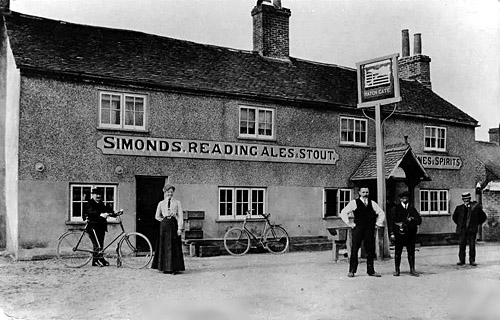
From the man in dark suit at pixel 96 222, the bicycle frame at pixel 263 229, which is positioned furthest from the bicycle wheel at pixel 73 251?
the bicycle frame at pixel 263 229

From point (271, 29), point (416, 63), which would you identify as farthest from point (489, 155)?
point (271, 29)

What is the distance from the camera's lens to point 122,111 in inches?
631

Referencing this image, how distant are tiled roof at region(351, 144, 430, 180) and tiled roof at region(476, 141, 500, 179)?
9592 mm

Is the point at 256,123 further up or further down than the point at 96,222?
further up

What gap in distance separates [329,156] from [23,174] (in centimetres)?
1058

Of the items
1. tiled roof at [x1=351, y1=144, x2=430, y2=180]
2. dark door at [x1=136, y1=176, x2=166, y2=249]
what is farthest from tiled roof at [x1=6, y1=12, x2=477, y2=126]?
dark door at [x1=136, y1=176, x2=166, y2=249]

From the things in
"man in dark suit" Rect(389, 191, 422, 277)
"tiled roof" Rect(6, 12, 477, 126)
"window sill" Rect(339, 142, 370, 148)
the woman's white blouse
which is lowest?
"man in dark suit" Rect(389, 191, 422, 277)

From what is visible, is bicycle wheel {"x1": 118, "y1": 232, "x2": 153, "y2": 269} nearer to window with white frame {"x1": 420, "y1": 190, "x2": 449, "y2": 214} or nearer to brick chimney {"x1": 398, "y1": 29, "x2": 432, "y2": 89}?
window with white frame {"x1": 420, "y1": 190, "x2": 449, "y2": 214}

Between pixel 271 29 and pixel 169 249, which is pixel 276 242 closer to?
pixel 169 249

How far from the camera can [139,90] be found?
1634cm

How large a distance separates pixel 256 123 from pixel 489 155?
Result: 16.6 m

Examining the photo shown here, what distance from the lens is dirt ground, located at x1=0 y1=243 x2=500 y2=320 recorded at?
8016 millimetres

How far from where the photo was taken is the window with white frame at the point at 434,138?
23.0m

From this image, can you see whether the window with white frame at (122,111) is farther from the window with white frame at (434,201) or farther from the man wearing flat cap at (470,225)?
the window with white frame at (434,201)
